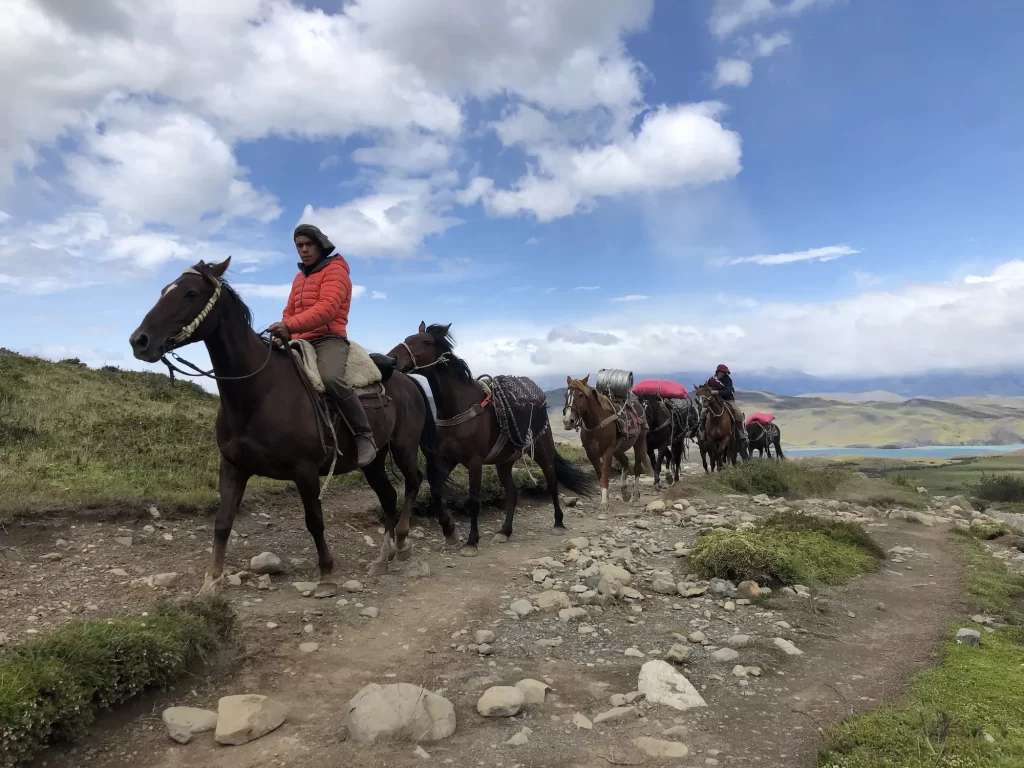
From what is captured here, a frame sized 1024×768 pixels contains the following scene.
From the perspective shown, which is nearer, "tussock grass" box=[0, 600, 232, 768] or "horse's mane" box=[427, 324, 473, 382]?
"tussock grass" box=[0, 600, 232, 768]

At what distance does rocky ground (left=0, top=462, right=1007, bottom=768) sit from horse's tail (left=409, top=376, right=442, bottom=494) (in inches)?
41.6

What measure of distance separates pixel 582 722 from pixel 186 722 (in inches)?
92.6

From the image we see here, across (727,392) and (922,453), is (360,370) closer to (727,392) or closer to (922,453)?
(727,392)

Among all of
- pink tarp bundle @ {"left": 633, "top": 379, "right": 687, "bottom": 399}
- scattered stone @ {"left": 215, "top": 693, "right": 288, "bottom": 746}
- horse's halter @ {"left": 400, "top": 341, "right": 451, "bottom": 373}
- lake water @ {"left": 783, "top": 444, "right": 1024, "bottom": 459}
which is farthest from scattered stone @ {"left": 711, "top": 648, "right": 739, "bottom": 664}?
lake water @ {"left": 783, "top": 444, "right": 1024, "bottom": 459}

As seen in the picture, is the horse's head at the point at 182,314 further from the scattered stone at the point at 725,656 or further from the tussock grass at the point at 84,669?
the scattered stone at the point at 725,656

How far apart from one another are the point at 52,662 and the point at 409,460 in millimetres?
4966

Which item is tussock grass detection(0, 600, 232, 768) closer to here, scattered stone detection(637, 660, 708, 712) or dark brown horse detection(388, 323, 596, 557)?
scattered stone detection(637, 660, 708, 712)

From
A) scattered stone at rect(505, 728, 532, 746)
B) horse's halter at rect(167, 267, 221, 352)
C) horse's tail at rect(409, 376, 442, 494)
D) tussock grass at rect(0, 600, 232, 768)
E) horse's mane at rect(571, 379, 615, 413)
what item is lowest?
scattered stone at rect(505, 728, 532, 746)

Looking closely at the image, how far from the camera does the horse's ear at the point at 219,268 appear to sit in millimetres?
5711

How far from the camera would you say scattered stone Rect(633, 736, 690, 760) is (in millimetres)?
3166

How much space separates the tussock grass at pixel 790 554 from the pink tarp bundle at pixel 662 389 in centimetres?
871

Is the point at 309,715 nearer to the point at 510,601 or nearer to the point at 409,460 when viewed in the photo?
the point at 510,601

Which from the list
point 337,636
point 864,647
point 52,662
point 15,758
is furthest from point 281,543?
point 864,647

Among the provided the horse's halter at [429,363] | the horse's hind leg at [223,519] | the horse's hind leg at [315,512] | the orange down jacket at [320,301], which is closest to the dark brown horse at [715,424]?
the horse's halter at [429,363]
